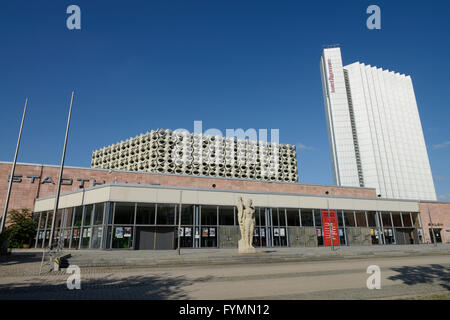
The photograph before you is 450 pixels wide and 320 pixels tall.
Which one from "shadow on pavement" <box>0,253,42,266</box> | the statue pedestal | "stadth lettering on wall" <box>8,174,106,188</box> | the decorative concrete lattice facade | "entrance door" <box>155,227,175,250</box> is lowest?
"shadow on pavement" <box>0,253,42,266</box>

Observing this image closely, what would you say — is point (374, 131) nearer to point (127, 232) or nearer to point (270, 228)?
point (270, 228)

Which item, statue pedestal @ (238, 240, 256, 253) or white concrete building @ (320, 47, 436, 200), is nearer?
statue pedestal @ (238, 240, 256, 253)

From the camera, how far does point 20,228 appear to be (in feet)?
101

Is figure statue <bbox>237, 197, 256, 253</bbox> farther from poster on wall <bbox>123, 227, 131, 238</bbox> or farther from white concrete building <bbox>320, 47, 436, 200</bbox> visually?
white concrete building <bbox>320, 47, 436, 200</bbox>

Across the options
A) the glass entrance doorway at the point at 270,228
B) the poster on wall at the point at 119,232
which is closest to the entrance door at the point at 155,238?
the poster on wall at the point at 119,232

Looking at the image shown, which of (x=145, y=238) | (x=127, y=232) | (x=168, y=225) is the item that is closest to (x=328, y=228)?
(x=168, y=225)

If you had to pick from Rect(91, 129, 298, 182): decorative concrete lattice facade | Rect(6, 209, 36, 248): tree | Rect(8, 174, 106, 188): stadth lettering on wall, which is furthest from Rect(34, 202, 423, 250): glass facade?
Rect(91, 129, 298, 182): decorative concrete lattice facade

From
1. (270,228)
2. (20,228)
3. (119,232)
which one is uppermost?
(20,228)

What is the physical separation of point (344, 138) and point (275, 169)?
102 feet

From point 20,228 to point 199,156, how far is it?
8686cm

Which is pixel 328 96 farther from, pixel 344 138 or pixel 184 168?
pixel 184 168

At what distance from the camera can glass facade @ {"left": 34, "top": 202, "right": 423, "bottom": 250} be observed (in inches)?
1019

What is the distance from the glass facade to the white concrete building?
82.3 metres

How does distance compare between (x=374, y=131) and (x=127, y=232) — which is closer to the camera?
(x=127, y=232)
